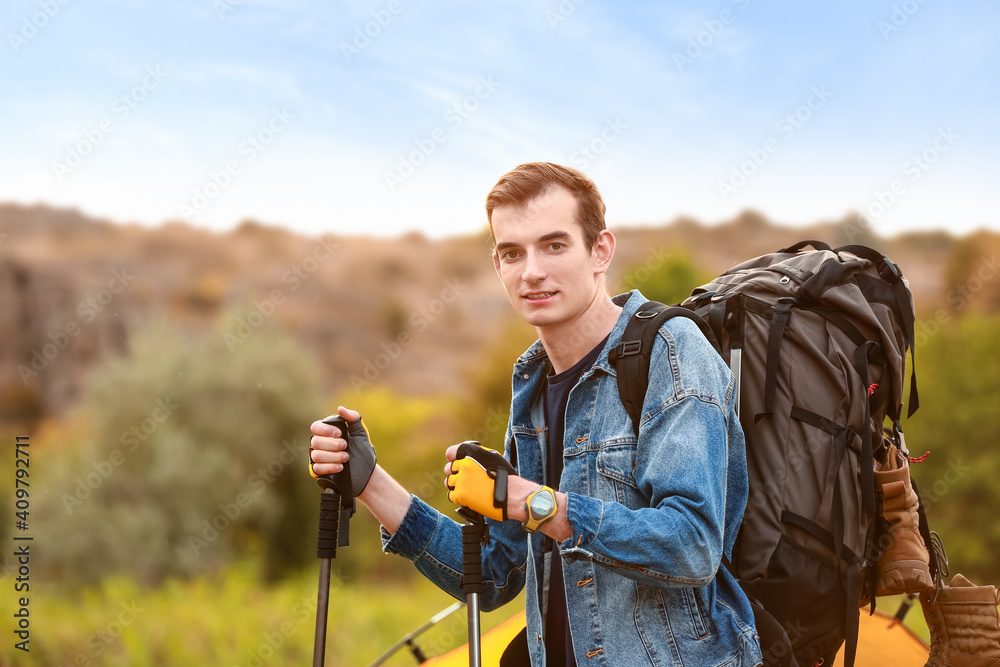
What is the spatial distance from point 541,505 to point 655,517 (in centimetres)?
25

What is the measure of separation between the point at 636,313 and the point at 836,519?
36.6 inches

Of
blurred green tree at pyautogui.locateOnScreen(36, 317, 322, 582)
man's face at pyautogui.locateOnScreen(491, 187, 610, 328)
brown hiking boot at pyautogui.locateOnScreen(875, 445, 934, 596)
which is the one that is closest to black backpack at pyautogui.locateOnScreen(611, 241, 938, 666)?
brown hiking boot at pyautogui.locateOnScreen(875, 445, 934, 596)

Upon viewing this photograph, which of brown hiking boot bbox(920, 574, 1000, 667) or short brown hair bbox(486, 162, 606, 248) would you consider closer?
short brown hair bbox(486, 162, 606, 248)

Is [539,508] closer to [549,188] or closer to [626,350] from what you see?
[626,350]

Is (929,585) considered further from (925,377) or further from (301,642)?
(925,377)

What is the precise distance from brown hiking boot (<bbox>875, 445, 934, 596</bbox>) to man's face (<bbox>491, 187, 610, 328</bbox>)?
1198 mm

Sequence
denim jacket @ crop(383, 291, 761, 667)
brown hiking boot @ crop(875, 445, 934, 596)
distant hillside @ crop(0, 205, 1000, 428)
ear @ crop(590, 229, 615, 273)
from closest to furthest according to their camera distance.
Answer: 1. denim jacket @ crop(383, 291, 761, 667)
2. ear @ crop(590, 229, 615, 273)
3. brown hiking boot @ crop(875, 445, 934, 596)
4. distant hillside @ crop(0, 205, 1000, 428)

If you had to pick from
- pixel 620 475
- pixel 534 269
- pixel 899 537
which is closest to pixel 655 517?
pixel 620 475

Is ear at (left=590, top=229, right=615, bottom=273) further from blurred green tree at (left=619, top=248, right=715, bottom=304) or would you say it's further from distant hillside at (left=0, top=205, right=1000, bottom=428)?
distant hillside at (left=0, top=205, right=1000, bottom=428)

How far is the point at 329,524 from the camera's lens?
2041 mm

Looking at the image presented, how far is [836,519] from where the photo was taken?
92.1 inches

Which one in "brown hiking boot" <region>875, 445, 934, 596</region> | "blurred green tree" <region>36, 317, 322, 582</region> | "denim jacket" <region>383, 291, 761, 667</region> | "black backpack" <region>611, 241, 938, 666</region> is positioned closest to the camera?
"denim jacket" <region>383, 291, 761, 667</region>

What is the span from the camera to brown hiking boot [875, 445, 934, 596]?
2.48 m

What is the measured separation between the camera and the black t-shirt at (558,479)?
7.03 ft
